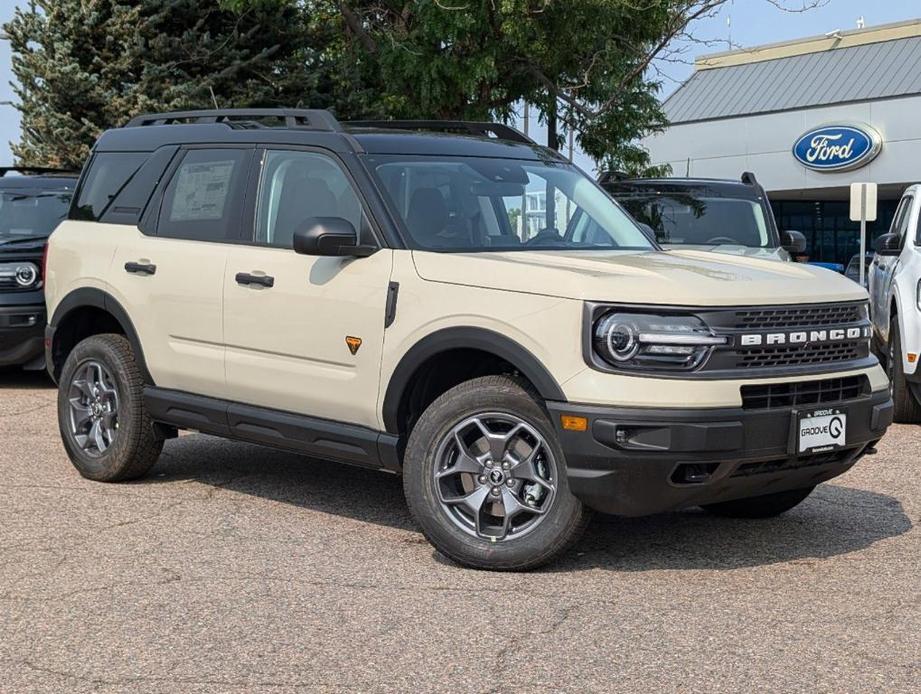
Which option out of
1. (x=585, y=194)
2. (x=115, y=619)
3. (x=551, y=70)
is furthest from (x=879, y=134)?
(x=115, y=619)

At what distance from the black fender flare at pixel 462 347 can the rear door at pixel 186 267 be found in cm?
116

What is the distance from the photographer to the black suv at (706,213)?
13.1 metres

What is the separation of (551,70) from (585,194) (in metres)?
14.0

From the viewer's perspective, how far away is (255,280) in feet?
21.8

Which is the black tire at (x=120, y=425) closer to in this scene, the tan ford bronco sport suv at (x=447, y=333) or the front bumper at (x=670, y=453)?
the tan ford bronco sport suv at (x=447, y=333)

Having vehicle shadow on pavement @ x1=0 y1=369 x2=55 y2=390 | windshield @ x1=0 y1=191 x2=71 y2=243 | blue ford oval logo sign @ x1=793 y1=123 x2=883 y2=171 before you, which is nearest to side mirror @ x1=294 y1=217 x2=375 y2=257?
vehicle shadow on pavement @ x1=0 y1=369 x2=55 y2=390

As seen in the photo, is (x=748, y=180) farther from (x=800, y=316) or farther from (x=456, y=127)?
(x=800, y=316)

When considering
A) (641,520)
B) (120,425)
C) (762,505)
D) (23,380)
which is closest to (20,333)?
(23,380)

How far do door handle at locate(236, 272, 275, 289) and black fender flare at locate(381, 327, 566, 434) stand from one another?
2.92 feet

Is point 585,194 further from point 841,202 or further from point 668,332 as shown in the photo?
point 841,202

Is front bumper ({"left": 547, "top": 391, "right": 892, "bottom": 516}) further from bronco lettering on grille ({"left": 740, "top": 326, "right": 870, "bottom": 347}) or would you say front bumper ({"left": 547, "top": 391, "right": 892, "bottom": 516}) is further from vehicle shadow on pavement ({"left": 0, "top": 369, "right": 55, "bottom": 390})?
vehicle shadow on pavement ({"left": 0, "top": 369, "right": 55, "bottom": 390})

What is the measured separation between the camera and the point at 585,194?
7.18m

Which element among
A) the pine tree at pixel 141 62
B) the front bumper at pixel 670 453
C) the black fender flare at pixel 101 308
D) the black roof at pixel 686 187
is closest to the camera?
the front bumper at pixel 670 453

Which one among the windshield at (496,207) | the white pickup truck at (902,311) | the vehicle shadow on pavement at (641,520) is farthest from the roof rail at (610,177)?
the windshield at (496,207)
